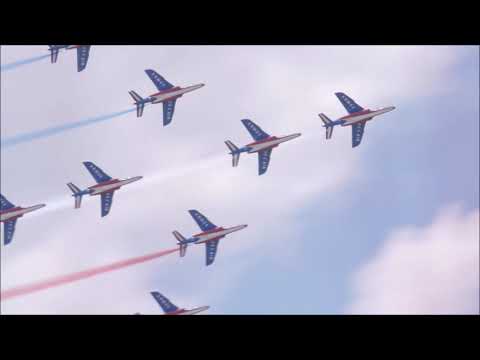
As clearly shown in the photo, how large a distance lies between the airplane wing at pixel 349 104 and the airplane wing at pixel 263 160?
1031 cm

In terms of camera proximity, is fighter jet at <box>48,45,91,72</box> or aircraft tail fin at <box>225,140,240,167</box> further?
aircraft tail fin at <box>225,140,240,167</box>

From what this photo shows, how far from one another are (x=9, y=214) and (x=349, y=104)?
40.3 m

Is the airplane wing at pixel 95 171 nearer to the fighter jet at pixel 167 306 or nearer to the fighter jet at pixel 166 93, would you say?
the fighter jet at pixel 166 93

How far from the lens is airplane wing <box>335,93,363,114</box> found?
9038 cm

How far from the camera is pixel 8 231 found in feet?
260

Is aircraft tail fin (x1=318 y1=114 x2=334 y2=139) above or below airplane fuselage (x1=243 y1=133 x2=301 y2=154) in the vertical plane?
above

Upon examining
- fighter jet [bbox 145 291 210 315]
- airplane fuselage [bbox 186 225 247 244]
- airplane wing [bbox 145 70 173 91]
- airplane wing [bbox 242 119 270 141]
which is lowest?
fighter jet [bbox 145 291 210 315]

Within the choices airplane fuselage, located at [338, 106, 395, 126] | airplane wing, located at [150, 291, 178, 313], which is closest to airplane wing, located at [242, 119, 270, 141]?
airplane fuselage, located at [338, 106, 395, 126]

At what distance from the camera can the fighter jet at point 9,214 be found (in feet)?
260

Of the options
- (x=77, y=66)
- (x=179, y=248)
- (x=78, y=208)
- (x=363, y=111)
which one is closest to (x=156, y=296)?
(x=179, y=248)

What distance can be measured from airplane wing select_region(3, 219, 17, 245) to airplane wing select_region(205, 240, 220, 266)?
21.6 metres

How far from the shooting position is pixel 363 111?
298 ft

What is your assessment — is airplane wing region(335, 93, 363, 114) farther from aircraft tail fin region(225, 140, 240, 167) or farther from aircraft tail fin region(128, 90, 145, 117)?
aircraft tail fin region(128, 90, 145, 117)
